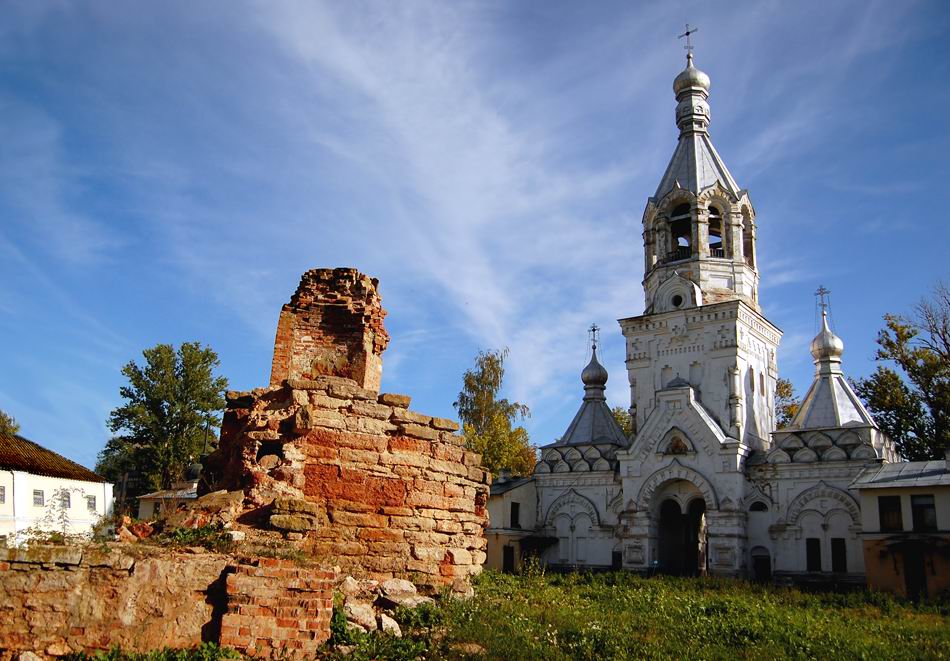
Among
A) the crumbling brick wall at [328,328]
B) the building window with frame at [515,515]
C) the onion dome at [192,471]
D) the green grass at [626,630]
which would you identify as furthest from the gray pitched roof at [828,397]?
the onion dome at [192,471]

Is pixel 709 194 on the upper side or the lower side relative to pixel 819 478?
upper

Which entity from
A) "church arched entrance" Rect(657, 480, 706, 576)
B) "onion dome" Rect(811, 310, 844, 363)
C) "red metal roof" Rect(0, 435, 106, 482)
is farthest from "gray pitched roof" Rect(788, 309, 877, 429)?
"red metal roof" Rect(0, 435, 106, 482)

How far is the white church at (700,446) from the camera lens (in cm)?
2273

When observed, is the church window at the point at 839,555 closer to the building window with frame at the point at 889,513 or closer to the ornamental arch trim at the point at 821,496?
the ornamental arch trim at the point at 821,496

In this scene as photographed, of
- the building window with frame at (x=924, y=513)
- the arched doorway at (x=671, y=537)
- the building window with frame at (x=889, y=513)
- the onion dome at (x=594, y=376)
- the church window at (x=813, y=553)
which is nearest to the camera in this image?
the building window with frame at (x=924, y=513)

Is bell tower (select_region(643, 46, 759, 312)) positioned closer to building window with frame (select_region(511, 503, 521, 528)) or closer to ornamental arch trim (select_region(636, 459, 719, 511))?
ornamental arch trim (select_region(636, 459, 719, 511))

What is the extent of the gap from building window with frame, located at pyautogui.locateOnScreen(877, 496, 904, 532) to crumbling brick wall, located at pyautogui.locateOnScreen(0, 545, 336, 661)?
18.3 meters

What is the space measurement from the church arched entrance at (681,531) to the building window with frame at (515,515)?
4.79 metres

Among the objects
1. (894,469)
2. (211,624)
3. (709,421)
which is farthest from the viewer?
(709,421)

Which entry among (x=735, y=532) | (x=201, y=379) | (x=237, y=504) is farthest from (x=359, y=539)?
(x=201, y=379)

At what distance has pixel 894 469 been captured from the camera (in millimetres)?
21125

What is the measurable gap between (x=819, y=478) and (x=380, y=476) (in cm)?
1899

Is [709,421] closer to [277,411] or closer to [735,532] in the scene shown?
[735,532]

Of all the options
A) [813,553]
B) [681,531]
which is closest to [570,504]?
[681,531]
